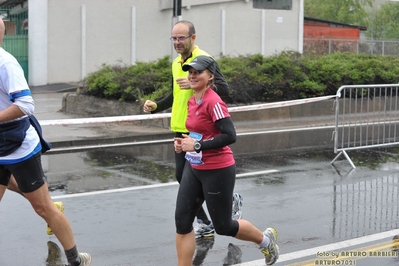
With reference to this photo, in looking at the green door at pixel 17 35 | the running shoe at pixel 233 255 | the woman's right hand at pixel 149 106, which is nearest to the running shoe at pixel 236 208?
the running shoe at pixel 233 255

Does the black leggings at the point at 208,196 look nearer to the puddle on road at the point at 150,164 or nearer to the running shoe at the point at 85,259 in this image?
the running shoe at the point at 85,259

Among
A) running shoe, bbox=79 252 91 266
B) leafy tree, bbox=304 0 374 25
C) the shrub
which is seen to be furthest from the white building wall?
leafy tree, bbox=304 0 374 25

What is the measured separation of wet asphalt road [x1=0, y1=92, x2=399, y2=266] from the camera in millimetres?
6441

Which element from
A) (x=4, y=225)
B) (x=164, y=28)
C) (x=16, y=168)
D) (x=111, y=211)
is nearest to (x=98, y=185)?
(x=111, y=211)

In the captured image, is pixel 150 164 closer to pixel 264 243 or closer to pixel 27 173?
pixel 264 243

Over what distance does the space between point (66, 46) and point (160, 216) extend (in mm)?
21912

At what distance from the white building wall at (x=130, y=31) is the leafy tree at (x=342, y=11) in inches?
1301

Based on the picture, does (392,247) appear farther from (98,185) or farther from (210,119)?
(98,185)

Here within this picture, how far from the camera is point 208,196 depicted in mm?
5422

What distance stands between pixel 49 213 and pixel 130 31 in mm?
25229

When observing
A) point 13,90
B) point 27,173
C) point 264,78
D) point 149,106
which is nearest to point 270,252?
point 149,106

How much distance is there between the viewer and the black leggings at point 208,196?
5.41 m

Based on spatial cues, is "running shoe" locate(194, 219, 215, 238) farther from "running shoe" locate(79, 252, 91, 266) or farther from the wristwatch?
the wristwatch

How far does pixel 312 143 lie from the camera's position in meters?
13.5
